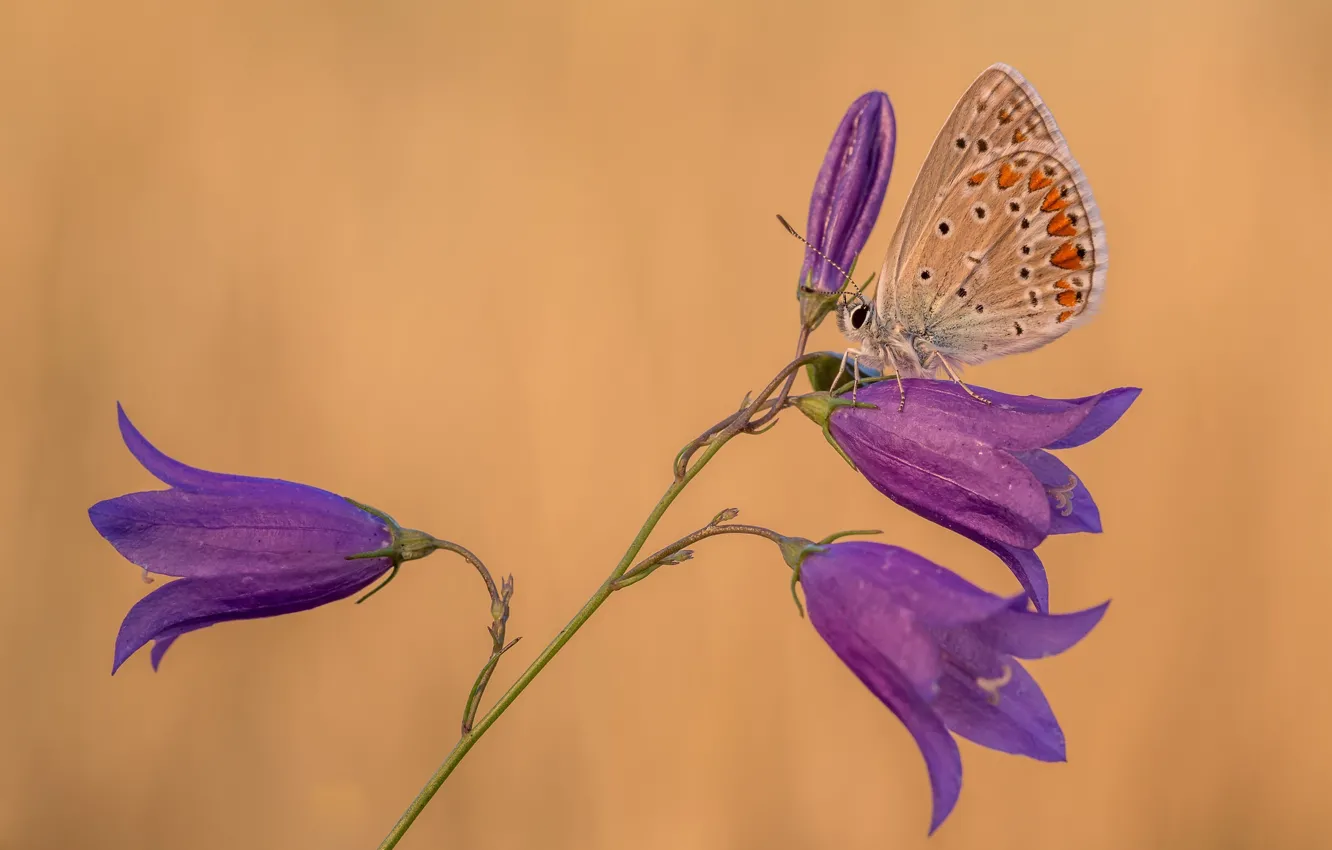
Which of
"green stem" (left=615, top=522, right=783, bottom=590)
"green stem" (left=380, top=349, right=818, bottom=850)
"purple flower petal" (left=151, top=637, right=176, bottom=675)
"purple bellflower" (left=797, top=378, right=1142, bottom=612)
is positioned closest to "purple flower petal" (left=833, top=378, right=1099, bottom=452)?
"purple bellflower" (left=797, top=378, right=1142, bottom=612)

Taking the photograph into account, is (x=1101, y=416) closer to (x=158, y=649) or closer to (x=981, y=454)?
(x=981, y=454)

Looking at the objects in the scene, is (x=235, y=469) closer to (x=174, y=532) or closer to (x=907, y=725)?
(x=174, y=532)

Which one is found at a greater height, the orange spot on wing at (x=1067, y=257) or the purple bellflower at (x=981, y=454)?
the orange spot on wing at (x=1067, y=257)

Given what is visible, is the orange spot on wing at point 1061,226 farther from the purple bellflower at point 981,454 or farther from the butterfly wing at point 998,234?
the purple bellflower at point 981,454

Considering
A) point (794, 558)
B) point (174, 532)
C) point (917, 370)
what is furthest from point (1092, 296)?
point (174, 532)

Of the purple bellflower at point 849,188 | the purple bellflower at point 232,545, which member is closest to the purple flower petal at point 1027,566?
the purple bellflower at point 849,188

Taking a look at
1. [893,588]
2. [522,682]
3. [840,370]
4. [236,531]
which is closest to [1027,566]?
[893,588]
